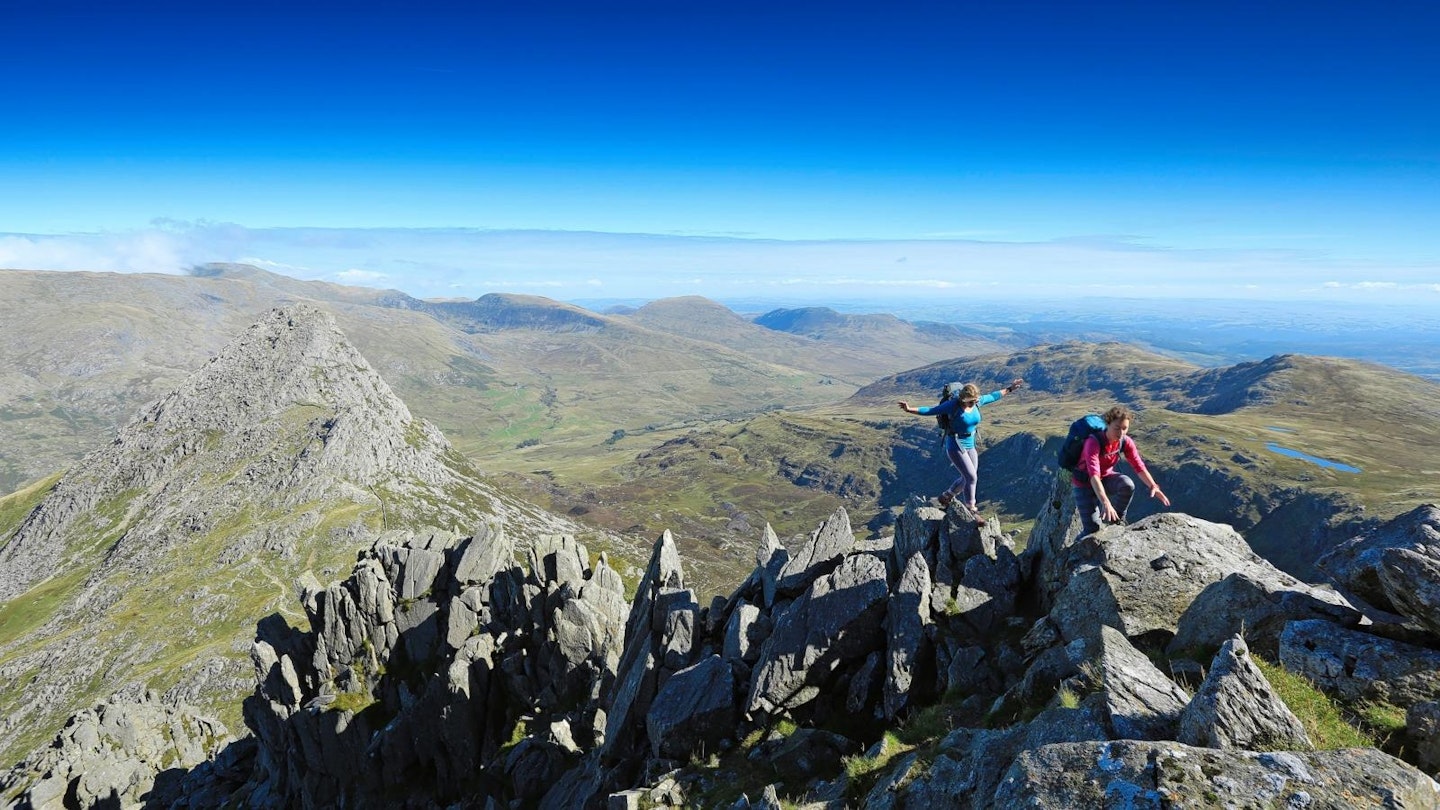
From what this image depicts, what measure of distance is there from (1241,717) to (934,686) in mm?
12759

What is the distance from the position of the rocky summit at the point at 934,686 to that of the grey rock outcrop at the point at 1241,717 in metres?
0.04

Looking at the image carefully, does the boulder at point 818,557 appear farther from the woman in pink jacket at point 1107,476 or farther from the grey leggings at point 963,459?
the woman in pink jacket at point 1107,476

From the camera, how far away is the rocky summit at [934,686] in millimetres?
11602

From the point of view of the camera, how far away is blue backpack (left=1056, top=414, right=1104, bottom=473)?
923 inches

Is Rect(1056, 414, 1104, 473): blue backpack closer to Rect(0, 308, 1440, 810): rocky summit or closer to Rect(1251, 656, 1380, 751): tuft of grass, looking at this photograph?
Rect(0, 308, 1440, 810): rocky summit

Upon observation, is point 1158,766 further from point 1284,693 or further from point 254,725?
point 254,725

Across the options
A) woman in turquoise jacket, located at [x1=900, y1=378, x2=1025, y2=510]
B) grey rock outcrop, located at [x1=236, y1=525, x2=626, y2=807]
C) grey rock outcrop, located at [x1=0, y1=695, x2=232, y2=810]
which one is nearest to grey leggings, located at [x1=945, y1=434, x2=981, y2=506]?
woman in turquoise jacket, located at [x1=900, y1=378, x2=1025, y2=510]

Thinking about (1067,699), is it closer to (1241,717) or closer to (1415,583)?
(1241,717)

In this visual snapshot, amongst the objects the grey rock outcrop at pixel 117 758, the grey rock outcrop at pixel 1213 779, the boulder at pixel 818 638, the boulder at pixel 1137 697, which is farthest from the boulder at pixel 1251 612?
the grey rock outcrop at pixel 117 758

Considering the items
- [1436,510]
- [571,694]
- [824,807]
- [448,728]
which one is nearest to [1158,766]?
[824,807]

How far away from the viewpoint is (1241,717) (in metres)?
11.9

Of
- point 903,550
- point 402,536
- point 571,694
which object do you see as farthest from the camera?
point 402,536

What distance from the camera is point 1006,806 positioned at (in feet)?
37.3

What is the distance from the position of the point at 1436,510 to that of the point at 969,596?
14.2 m
